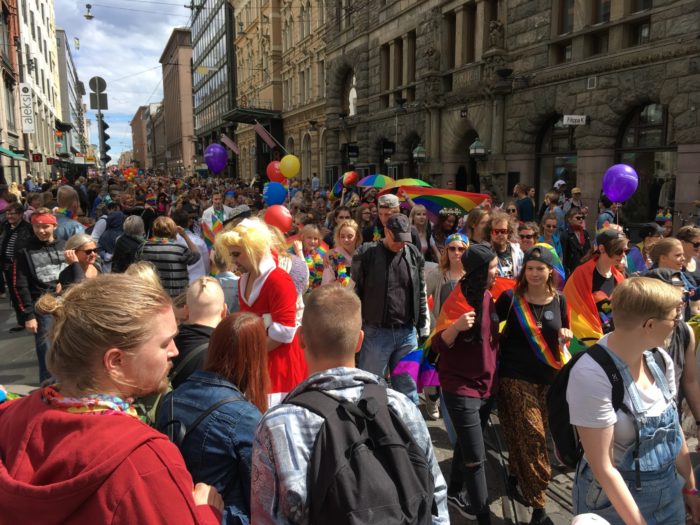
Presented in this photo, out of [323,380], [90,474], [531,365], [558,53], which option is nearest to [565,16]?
[558,53]

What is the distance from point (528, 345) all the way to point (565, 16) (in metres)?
12.8

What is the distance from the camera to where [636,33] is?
456 inches

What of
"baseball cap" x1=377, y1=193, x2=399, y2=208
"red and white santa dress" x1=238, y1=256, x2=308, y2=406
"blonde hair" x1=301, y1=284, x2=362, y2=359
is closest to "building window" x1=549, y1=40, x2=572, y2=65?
"baseball cap" x1=377, y1=193, x2=399, y2=208

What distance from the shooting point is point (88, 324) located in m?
1.25

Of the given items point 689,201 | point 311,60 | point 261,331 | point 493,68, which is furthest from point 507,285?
point 311,60

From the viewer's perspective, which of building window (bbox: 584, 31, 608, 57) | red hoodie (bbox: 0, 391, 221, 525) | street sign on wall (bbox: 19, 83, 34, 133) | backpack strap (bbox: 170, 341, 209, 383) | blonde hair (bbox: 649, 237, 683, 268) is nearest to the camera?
red hoodie (bbox: 0, 391, 221, 525)

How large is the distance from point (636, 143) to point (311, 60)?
23.7 metres

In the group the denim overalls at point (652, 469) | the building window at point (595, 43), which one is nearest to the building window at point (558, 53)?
the building window at point (595, 43)

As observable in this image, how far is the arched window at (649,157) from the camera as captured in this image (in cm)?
1098

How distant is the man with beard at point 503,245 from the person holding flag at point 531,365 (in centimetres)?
149

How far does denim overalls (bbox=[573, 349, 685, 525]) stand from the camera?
2080mm

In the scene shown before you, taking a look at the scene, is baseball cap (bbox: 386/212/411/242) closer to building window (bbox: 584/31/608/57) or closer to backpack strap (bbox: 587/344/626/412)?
backpack strap (bbox: 587/344/626/412)

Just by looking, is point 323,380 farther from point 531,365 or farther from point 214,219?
point 214,219

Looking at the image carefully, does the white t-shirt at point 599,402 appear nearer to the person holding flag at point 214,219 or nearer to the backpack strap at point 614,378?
the backpack strap at point 614,378
